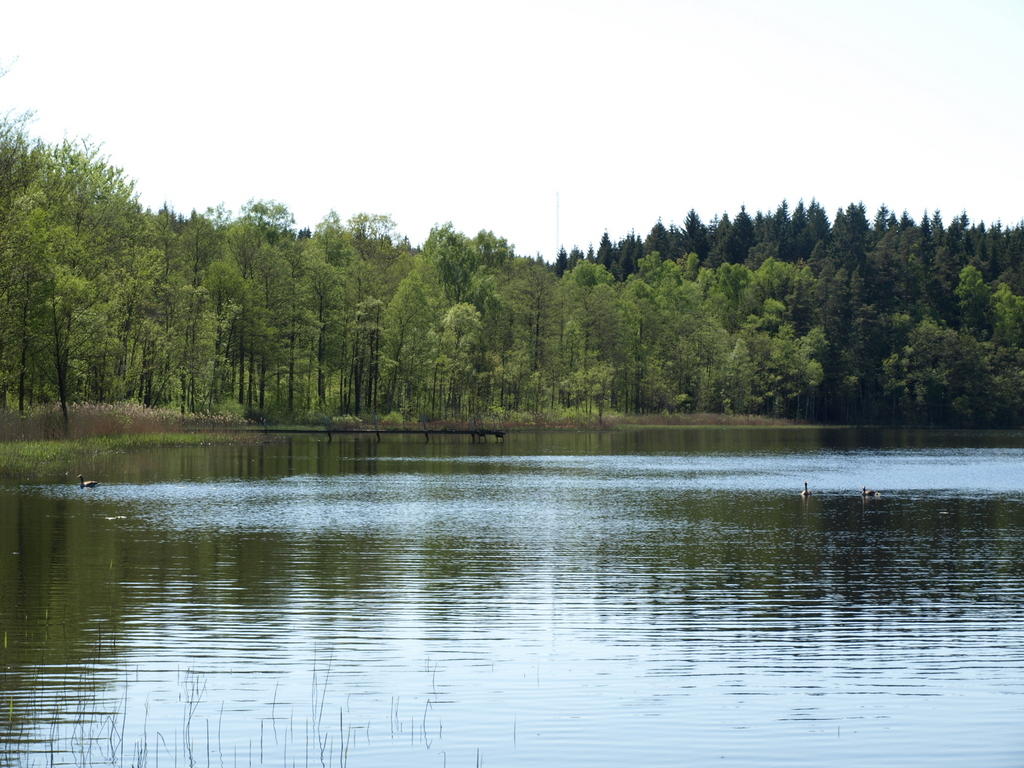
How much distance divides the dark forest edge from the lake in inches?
939

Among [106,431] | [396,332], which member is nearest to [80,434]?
[106,431]

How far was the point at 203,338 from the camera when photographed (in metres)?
98.9

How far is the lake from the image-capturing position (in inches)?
570

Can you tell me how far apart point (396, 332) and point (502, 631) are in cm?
10168

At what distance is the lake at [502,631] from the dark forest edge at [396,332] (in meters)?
23.8

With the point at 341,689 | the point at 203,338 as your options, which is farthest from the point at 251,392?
the point at 341,689

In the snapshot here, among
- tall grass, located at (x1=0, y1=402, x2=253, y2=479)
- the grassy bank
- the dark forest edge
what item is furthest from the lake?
the dark forest edge

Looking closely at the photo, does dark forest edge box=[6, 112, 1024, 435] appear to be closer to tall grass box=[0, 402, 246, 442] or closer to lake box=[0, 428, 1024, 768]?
tall grass box=[0, 402, 246, 442]

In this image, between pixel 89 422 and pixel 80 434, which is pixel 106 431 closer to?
pixel 89 422

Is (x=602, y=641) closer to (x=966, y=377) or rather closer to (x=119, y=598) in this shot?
(x=119, y=598)

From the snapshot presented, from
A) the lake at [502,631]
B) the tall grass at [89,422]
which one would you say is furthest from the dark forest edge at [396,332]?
the lake at [502,631]

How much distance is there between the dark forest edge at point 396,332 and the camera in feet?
221

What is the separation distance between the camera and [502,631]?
847 inches

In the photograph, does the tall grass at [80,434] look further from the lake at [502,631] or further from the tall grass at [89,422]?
the lake at [502,631]
